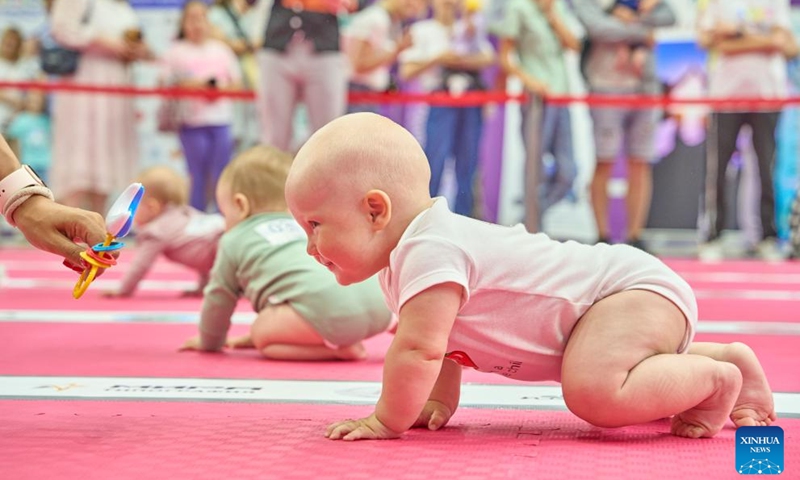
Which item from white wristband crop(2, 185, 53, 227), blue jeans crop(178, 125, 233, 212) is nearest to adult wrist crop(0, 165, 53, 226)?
white wristband crop(2, 185, 53, 227)

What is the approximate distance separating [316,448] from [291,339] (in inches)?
46.7

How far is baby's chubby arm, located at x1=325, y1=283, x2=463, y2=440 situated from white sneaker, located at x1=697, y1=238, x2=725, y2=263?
235 inches

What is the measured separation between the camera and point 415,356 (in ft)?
5.74

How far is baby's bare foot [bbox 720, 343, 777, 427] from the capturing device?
1896mm

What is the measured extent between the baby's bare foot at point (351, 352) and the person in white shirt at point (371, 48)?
4335 mm

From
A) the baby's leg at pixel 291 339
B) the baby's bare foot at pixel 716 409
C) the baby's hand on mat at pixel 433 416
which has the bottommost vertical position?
the baby's leg at pixel 291 339

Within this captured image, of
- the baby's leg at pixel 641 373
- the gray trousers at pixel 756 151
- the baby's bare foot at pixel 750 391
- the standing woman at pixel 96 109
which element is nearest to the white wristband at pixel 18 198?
the baby's leg at pixel 641 373

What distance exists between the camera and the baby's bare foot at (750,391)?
1896mm

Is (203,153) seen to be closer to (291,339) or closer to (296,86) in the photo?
(296,86)

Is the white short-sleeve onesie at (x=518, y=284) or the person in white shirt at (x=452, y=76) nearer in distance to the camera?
the white short-sleeve onesie at (x=518, y=284)

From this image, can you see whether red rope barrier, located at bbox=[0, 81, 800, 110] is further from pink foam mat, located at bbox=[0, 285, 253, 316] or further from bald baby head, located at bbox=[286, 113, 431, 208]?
bald baby head, located at bbox=[286, 113, 431, 208]

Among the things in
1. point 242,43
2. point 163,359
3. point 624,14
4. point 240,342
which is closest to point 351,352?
point 240,342

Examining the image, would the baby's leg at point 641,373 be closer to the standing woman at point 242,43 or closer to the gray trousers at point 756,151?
the gray trousers at point 756,151

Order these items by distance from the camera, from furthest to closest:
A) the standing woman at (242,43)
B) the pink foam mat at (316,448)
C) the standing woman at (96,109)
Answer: the standing woman at (242,43)
the standing woman at (96,109)
the pink foam mat at (316,448)
